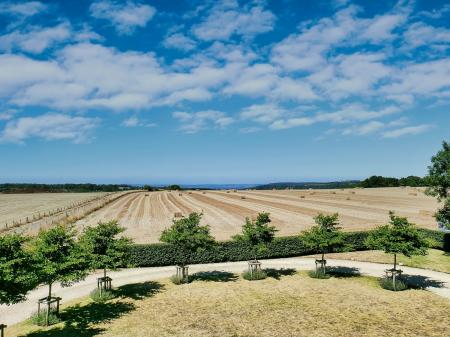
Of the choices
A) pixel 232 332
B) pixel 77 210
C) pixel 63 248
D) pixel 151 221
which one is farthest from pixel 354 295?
pixel 77 210

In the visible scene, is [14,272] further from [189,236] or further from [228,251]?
[228,251]

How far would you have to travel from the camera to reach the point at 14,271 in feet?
63.7

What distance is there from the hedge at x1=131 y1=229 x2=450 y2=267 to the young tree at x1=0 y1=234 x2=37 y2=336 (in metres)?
15.5

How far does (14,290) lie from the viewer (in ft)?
62.3

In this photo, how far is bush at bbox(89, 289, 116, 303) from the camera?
27.4 metres

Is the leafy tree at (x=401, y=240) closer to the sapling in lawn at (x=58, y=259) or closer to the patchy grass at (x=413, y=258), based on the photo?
the patchy grass at (x=413, y=258)

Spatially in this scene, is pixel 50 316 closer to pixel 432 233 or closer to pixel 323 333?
pixel 323 333

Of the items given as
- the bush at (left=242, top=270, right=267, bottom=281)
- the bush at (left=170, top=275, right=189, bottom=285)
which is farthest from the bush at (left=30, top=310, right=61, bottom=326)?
the bush at (left=242, top=270, right=267, bottom=281)

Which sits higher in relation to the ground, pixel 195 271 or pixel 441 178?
pixel 441 178

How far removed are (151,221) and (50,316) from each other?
45.5 metres

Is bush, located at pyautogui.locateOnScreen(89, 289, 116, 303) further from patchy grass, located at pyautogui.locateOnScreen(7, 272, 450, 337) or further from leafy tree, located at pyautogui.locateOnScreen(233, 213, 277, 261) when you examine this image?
leafy tree, located at pyautogui.locateOnScreen(233, 213, 277, 261)

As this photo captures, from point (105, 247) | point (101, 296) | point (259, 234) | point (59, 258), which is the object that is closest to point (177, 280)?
point (101, 296)

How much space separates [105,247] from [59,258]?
5021 millimetres

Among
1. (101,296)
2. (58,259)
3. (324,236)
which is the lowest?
(101,296)
